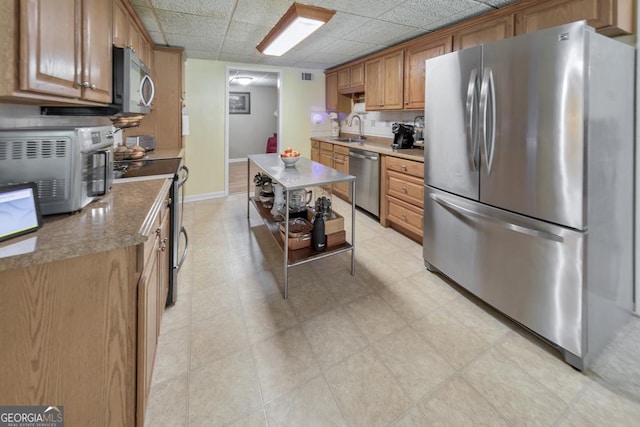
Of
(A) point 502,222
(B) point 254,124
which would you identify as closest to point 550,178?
(A) point 502,222

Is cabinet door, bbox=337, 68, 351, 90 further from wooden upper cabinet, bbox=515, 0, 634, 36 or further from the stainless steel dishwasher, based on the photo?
wooden upper cabinet, bbox=515, 0, 634, 36

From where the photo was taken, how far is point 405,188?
3.32 meters

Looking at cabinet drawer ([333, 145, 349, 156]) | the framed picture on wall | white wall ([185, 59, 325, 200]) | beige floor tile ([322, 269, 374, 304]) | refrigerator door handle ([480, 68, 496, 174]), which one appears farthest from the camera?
the framed picture on wall

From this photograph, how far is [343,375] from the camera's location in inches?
61.7

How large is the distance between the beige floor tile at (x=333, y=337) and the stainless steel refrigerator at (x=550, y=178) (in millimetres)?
917

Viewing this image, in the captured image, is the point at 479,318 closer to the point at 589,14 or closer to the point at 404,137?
the point at 589,14

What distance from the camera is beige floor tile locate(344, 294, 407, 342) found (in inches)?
75.2

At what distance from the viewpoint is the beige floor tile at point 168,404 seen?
1.31 metres

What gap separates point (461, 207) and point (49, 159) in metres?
2.19

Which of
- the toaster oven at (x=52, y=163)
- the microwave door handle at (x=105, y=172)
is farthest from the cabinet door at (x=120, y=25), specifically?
the toaster oven at (x=52, y=163)

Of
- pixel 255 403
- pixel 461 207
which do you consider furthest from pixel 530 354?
pixel 255 403

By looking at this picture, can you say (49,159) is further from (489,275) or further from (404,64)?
(404,64)

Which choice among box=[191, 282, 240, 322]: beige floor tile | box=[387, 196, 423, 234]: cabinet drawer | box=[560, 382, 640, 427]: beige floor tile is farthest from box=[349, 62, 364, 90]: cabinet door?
box=[560, 382, 640, 427]: beige floor tile

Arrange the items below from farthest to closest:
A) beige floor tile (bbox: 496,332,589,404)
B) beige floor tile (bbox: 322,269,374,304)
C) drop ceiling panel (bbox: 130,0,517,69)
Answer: drop ceiling panel (bbox: 130,0,517,69), beige floor tile (bbox: 322,269,374,304), beige floor tile (bbox: 496,332,589,404)
